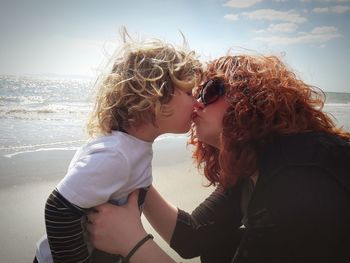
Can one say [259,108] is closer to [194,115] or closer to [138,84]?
[194,115]

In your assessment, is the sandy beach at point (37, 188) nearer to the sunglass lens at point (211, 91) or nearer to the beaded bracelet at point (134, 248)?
the beaded bracelet at point (134, 248)

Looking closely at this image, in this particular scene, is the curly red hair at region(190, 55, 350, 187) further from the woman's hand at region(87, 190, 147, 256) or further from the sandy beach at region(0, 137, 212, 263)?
the sandy beach at region(0, 137, 212, 263)

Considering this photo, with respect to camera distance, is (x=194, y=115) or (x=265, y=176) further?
(x=194, y=115)

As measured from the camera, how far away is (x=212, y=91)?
1.99m

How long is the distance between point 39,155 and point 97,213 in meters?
4.74

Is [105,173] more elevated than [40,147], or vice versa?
[105,173]

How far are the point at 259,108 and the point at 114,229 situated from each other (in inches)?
41.2

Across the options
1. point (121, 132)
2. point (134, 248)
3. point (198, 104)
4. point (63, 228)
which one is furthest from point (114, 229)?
point (198, 104)

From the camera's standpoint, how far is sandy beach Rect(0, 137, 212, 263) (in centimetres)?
319

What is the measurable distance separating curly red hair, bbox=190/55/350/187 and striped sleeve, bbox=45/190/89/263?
3.11 feet

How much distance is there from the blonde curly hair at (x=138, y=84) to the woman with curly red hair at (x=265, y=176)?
21 centimetres

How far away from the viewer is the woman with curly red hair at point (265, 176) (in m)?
1.48

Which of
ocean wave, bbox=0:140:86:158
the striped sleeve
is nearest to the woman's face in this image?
the striped sleeve

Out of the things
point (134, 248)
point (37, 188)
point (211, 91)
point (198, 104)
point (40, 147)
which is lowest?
point (40, 147)
